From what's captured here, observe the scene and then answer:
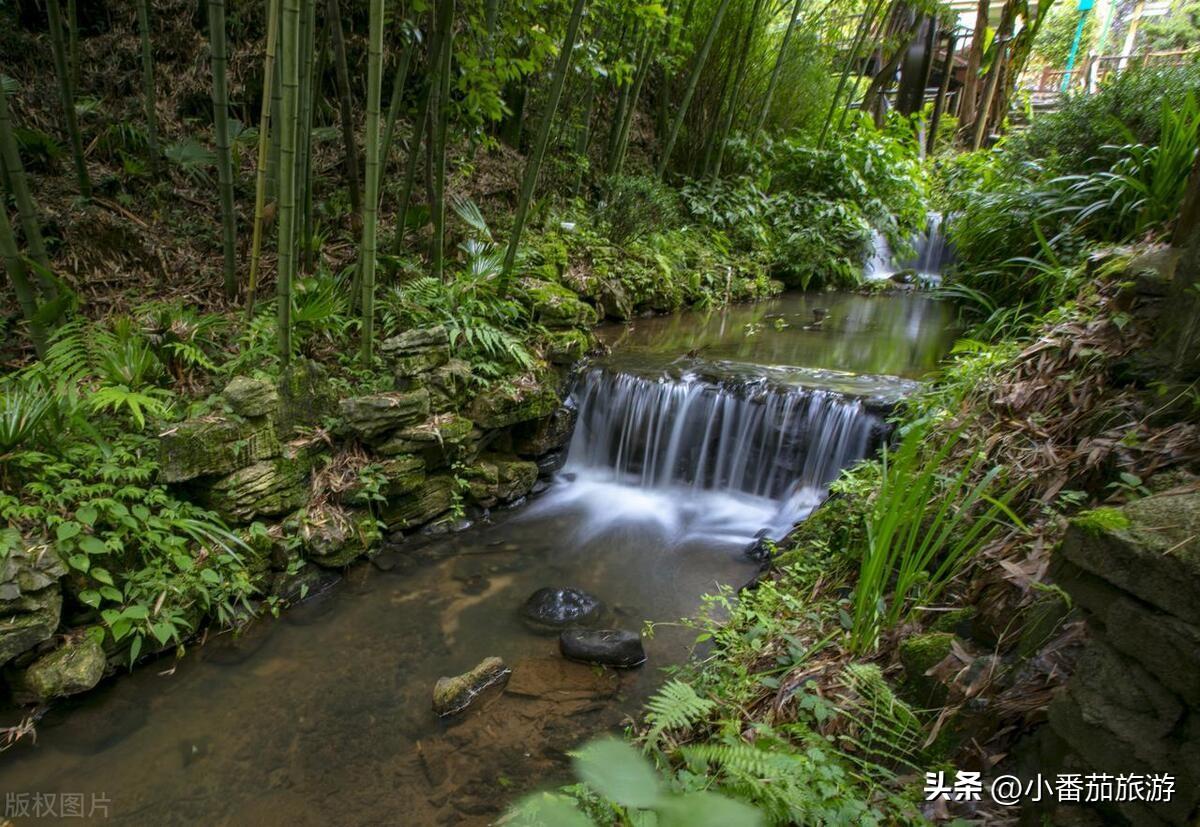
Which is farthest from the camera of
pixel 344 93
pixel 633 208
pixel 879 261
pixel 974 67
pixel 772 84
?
pixel 974 67

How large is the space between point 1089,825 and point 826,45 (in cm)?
1254

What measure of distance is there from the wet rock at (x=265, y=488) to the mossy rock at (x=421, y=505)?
1.88 ft

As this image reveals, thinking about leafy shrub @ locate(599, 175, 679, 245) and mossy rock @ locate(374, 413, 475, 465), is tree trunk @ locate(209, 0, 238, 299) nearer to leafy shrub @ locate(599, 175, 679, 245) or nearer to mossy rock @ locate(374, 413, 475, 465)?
mossy rock @ locate(374, 413, 475, 465)

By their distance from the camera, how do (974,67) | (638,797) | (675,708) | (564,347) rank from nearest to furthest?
1. (638,797)
2. (675,708)
3. (564,347)
4. (974,67)

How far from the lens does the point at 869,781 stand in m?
1.74

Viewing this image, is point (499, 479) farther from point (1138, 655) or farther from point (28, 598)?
point (1138, 655)

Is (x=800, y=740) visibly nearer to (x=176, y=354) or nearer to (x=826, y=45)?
(x=176, y=354)

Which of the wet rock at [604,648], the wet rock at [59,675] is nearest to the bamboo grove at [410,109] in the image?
the wet rock at [59,675]

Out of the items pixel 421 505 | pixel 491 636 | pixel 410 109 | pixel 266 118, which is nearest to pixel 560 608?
pixel 491 636

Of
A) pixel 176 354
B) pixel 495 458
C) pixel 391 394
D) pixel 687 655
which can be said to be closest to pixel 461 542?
pixel 495 458

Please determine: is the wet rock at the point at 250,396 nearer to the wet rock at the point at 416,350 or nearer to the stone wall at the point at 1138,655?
the wet rock at the point at 416,350

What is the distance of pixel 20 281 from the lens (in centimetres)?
327

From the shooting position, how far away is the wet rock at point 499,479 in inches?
176

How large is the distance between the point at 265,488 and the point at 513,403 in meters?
1.71
